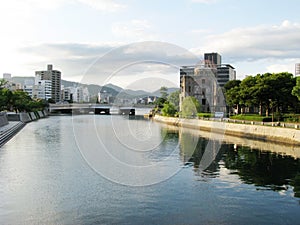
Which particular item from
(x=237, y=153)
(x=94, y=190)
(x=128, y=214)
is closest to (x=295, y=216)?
(x=128, y=214)

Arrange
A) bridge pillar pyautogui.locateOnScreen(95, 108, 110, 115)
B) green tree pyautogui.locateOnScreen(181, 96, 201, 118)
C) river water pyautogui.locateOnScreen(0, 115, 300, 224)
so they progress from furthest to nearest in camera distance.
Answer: bridge pillar pyautogui.locateOnScreen(95, 108, 110, 115)
green tree pyautogui.locateOnScreen(181, 96, 201, 118)
river water pyautogui.locateOnScreen(0, 115, 300, 224)

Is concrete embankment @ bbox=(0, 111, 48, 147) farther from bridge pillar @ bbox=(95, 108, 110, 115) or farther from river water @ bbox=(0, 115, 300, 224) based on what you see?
bridge pillar @ bbox=(95, 108, 110, 115)

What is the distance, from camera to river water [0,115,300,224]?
49.9ft

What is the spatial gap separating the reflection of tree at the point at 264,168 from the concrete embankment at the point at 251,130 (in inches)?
238

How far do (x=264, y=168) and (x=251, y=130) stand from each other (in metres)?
20.8

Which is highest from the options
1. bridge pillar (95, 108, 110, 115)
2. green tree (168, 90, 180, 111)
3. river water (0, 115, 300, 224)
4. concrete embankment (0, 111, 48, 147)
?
green tree (168, 90, 180, 111)

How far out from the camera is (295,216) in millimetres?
15375

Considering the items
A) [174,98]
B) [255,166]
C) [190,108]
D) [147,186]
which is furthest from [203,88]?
[147,186]

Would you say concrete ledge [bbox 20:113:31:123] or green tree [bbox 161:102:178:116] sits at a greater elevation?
green tree [bbox 161:102:178:116]

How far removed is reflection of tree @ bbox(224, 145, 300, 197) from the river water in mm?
60

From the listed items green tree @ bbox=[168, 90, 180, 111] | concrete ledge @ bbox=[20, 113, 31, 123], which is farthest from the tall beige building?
concrete ledge @ bbox=[20, 113, 31, 123]

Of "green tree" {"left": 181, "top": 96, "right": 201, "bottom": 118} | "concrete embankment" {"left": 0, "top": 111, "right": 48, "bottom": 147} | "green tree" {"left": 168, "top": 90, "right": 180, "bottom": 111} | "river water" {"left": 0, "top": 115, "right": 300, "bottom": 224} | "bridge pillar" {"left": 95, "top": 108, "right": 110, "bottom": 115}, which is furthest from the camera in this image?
"bridge pillar" {"left": 95, "top": 108, "right": 110, "bottom": 115}

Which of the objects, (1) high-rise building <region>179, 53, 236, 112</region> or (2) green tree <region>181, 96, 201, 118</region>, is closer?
(2) green tree <region>181, 96, 201, 118</region>

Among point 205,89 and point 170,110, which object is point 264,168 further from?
point 205,89
